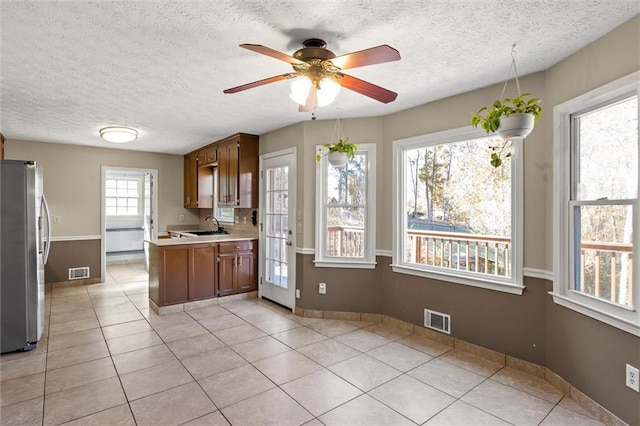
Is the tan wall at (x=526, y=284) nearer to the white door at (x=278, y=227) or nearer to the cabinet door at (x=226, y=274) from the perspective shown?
the white door at (x=278, y=227)

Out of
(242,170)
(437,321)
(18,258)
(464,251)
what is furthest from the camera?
(242,170)

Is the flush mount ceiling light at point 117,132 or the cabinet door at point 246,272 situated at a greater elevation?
the flush mount ceiling light at point 117,132

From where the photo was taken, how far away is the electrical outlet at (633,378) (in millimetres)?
1920

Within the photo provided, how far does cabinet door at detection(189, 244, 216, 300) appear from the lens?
14.6ft

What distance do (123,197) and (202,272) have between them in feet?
15.3

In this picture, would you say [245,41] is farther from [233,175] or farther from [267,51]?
[233,175]

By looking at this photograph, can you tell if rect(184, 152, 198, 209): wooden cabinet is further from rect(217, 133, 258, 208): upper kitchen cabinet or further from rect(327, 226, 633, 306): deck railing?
rect(327, 226, 633, 306): deck railing

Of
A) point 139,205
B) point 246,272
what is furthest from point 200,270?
point 139,205

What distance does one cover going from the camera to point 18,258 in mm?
3070

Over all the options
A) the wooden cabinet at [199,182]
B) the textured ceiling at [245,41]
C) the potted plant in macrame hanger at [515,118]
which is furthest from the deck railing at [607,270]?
the wooden cabinet at [199,182]

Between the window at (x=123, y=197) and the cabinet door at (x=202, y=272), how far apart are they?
443 cm

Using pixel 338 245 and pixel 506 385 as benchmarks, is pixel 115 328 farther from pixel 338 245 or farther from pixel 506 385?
pixel 506 385

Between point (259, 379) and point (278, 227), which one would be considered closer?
point (259, 379)

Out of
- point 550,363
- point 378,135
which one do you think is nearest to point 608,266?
point 550,363
